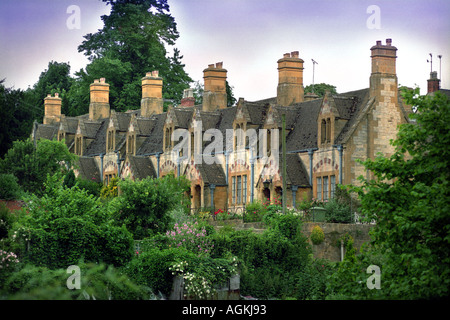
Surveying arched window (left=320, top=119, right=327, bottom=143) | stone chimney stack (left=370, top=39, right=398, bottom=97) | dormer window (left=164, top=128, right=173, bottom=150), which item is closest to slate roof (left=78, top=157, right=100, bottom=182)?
dormer window (left=164, top=128, right=173, bottom=150)

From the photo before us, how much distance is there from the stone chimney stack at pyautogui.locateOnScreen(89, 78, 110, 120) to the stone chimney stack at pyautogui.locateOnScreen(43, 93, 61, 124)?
8.11 metres

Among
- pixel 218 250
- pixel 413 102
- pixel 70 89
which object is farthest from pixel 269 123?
pixel 70 89

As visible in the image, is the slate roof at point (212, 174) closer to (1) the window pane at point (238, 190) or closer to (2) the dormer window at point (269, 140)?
(1) the window pane at point (238, 190)

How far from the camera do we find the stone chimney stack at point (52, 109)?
304ft

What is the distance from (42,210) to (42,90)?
232ft

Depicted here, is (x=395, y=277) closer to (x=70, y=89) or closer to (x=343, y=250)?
(x=343, y=250)

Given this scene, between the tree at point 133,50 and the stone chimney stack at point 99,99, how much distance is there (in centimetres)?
420

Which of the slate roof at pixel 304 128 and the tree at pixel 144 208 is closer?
the tree at pixel 144 208

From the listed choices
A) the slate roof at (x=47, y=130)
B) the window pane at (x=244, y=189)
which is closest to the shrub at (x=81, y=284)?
the window pane at (x=244, y=189)

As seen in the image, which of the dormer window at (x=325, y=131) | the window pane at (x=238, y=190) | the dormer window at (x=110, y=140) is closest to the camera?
the dormer window at (x=325, y=131)

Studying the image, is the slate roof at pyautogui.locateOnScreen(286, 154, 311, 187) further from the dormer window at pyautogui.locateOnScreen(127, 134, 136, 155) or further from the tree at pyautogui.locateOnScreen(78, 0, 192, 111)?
the tree at pyautogui.locateOnScreen(78, 0, 192, 111)

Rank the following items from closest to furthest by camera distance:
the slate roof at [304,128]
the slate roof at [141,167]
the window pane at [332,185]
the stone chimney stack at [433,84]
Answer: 1. the window pane at [332,185]
2. the slate roof at [304,128]
3. the slate roof at [141,167]
4. the stone chimney stack at [433,84]

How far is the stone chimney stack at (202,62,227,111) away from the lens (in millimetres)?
68875

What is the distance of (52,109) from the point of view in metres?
93.3
